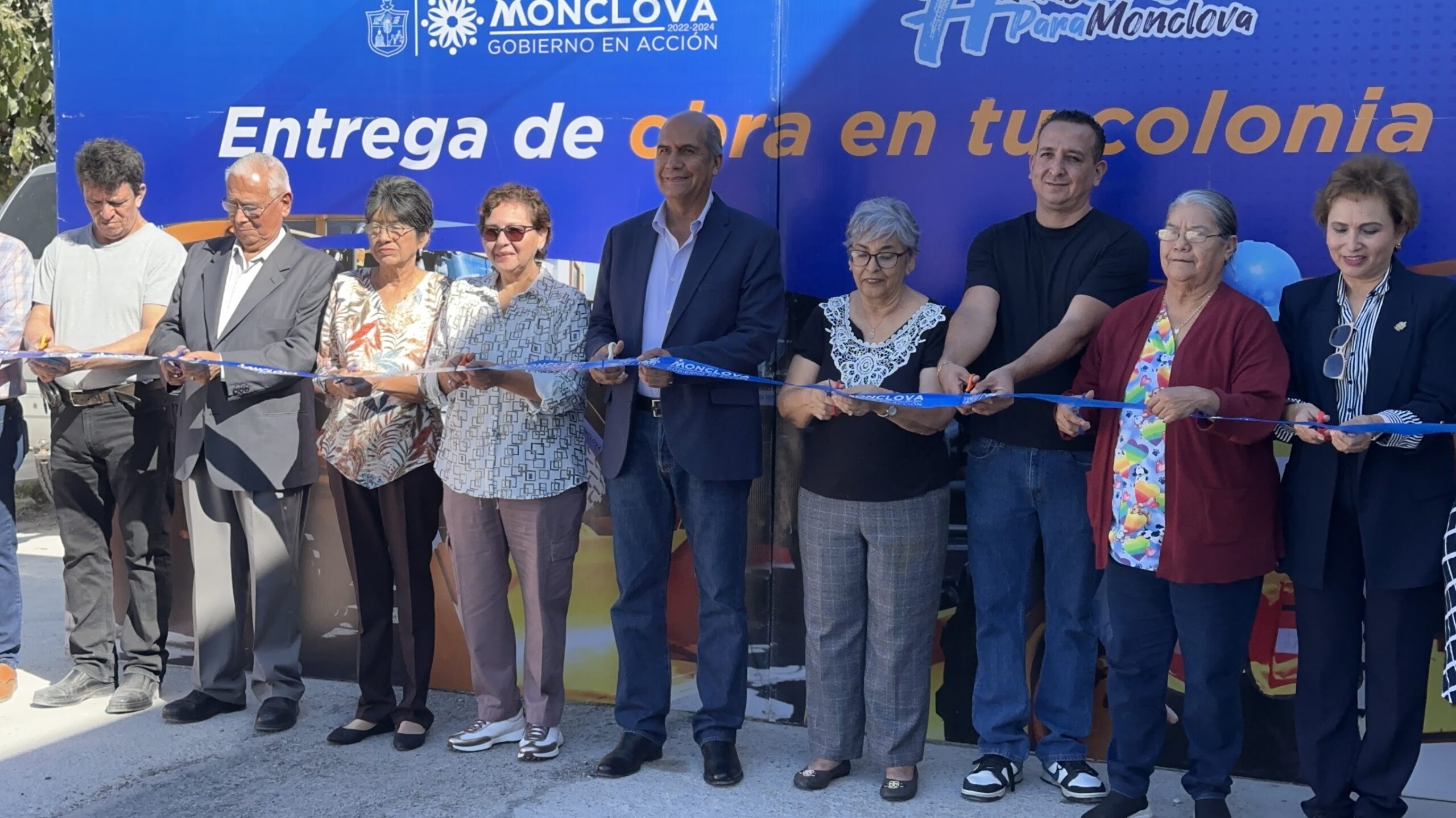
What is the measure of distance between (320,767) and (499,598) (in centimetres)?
81

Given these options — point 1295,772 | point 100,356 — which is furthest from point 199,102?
point 1295,772

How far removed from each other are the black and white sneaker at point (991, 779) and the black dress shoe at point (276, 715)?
96.3 inches

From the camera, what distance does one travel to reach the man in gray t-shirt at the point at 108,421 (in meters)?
4.79

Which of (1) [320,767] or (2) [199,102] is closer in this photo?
(1) [320,767]

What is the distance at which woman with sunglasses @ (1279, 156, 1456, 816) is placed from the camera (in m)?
3.37

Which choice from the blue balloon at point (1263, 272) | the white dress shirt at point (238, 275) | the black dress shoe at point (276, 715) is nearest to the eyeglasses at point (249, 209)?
the white dress shirt at point (238, 275)

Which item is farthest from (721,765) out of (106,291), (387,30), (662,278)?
(387,30)

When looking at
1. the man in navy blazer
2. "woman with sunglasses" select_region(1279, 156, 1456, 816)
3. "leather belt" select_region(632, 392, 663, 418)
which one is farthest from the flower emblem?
"woman with sunglasses" select_region(1279, 156, 1456, 816)

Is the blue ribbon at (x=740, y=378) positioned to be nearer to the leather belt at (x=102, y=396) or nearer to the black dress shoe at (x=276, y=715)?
the leather belt at (x=102, y=396)

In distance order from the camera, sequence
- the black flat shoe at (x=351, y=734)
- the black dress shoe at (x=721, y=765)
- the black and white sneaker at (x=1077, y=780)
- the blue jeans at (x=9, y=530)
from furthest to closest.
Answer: the blue jeans at (x=9, y=530), the black flat shoe at (x=351, y=734), the black dress shoe at (x=721, y=765), the black and white sneaker at (x=1077, y=780)

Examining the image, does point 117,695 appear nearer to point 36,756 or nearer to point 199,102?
point 36,756

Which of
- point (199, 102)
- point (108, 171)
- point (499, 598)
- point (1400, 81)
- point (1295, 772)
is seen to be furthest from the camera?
point (199, 102)

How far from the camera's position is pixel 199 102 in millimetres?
5242

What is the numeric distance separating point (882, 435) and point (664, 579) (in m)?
0.95
